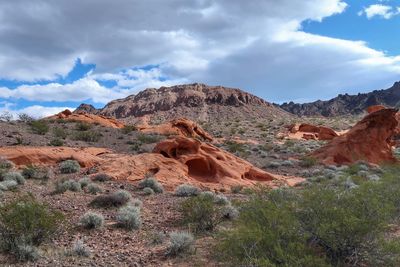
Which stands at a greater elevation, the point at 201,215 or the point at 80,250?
the point at 201,215

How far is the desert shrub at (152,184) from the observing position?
16.1m

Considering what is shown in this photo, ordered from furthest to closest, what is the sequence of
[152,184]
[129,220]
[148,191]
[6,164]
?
[6,164] → [152,184] → [148,191] → [129,220]

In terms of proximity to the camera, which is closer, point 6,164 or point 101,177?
point 101,177

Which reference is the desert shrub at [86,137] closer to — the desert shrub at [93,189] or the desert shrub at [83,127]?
the desert shrub at [83,127]

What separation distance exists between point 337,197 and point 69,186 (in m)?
9.10

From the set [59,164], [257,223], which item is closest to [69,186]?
[59,164]

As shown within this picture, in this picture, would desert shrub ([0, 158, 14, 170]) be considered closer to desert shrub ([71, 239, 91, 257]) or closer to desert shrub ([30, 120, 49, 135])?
desert shrub ([71, 239, 91, 257])

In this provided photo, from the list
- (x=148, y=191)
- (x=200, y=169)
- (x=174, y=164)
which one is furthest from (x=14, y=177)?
(x=200, y=169)

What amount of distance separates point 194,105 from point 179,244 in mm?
92550

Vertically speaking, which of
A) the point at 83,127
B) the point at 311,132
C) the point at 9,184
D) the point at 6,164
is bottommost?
the point at 9,184

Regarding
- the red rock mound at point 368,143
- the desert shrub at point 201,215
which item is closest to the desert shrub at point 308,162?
the red rock mound at point 368,143

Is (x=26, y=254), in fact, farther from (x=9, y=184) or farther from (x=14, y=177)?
(x=14, y=177)

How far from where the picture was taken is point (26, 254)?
332 inches

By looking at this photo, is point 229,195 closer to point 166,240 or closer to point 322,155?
point 166,240
